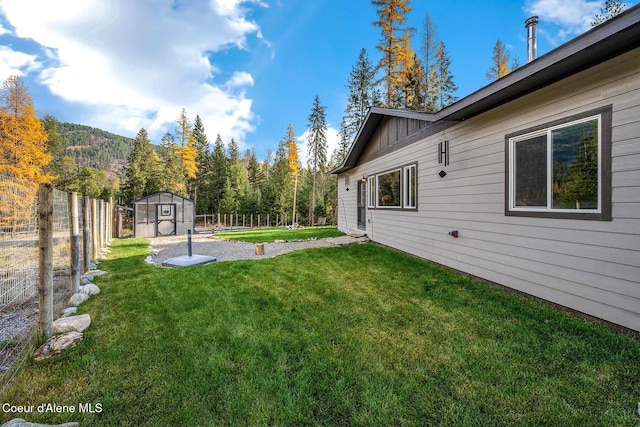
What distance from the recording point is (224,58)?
12.3m

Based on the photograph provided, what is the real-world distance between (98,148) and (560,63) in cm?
7718

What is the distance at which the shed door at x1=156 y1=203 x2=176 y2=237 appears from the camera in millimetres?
15273

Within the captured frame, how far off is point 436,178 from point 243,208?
2459cm

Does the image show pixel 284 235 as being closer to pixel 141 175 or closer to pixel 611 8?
pixel 611 8

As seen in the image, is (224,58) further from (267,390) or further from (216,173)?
(216,173)

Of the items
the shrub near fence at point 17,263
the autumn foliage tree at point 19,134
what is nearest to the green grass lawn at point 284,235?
the shrub near fence at point 17,263

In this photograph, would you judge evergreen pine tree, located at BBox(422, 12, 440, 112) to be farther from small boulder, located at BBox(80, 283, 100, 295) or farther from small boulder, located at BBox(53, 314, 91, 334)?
small boulder, located at BBox(53, 314, 91, 334)

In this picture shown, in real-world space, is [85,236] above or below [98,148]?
below

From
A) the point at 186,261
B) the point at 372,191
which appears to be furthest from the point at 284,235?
the point at 186,261

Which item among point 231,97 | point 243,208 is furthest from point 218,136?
point 231,97

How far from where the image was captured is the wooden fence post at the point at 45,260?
2674mm

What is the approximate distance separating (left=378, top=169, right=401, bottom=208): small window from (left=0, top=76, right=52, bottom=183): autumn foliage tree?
17.1m

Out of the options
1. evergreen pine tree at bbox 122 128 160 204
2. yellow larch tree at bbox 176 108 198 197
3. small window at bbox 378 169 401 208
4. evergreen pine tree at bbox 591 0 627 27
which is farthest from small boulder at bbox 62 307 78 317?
evergreen pine tree at bbox 122 128 160 204

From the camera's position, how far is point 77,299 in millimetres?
3732
